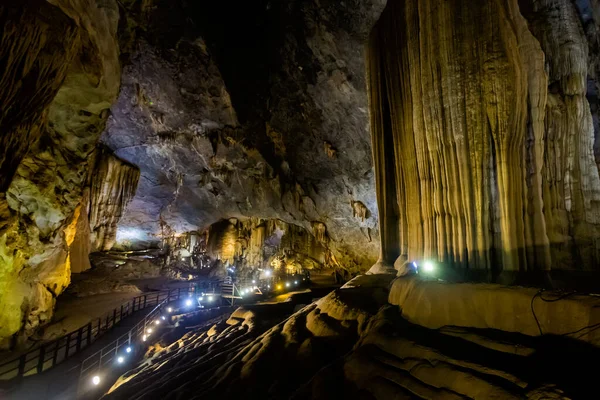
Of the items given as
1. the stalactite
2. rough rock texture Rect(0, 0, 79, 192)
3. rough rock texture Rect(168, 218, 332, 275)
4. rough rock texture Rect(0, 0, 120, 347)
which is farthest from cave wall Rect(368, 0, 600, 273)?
rough rock texture Rect(168, 218, 332, 275)

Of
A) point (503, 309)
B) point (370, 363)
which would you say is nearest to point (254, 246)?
point (370, 363)

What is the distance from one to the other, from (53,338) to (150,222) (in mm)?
13137

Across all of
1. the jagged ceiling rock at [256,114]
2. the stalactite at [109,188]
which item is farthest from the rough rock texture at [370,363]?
the stalactite at [109,188]

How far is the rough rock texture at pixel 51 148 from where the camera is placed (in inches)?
213

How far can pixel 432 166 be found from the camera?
724 centimetres

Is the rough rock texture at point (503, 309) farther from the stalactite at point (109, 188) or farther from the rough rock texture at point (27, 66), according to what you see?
the stalactite at point (109, 188)

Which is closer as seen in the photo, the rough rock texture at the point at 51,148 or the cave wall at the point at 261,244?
the rough rock texture at the point at 51,148

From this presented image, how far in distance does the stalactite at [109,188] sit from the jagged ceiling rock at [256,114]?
0.61 meters

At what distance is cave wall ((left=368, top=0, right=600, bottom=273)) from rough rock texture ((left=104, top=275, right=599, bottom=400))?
2.27m

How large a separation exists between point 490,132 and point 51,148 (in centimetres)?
1099

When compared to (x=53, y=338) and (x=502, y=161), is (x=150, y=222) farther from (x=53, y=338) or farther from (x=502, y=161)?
(x=502, y=161)

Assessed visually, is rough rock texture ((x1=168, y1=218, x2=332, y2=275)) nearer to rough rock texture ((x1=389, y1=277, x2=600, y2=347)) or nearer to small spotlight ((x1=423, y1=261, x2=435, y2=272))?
small spotlight ((x1=423, y1=261, x2=435, y2=272))

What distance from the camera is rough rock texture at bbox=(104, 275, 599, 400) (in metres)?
2.69

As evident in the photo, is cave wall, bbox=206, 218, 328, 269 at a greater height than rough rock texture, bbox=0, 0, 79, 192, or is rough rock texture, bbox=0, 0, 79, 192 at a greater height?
rough rock texture, bbox=0, 0, 79, 192
